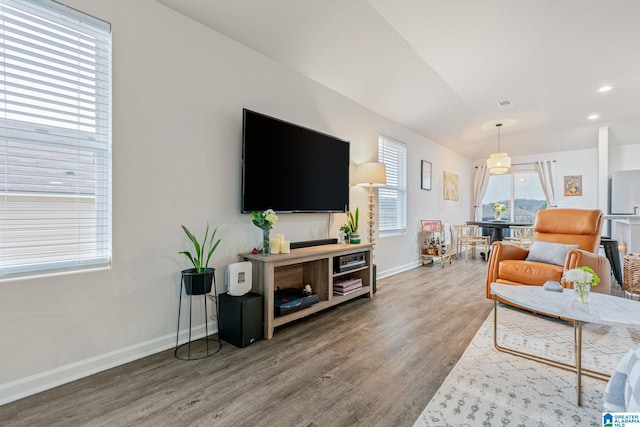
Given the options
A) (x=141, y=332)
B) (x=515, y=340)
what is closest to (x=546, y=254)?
(x=515, y=340)

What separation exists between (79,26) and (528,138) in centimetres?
823

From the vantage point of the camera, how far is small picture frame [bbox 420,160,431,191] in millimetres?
5871

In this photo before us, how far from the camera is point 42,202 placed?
6.10 feet

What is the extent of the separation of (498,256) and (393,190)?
2.00 m

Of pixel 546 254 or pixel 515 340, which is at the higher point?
pixel 546 254

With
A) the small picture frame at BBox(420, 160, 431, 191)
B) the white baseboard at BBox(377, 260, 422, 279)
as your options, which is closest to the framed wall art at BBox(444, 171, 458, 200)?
the small picture frame at BBox(420, 160, 431, 191)

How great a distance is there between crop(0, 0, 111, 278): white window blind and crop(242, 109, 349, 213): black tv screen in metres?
1.04

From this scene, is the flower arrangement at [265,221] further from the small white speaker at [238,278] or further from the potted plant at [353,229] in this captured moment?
the potted plant at [353,229]

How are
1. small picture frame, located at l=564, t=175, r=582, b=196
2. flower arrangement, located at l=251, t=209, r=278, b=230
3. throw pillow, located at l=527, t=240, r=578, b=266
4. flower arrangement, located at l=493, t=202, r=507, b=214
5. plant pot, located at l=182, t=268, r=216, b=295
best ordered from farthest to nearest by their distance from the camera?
flower arrangement, located at l=493, t=202, r=507, b=214 < small picture frame, located at l=564, t=175, r=582, b=196 < throw pillow, located at l=527, t=240, r=578, b=266 < flower arrangement, located at l=251, t=209, r=278, b=230 < plant pot, located at l=182, t=268, r=216, b=295

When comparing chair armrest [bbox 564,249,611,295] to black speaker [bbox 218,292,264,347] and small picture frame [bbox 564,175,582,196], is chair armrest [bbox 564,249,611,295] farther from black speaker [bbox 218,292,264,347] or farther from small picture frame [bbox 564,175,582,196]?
small picture frame [bbox 564,175,582,196]

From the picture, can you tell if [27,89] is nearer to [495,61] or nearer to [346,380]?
[346,380]

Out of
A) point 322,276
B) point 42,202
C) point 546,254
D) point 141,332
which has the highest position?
point 42,202

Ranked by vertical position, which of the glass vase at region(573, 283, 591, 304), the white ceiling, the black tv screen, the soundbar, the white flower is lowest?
the glass vase at region(573, 283, 591, 304)

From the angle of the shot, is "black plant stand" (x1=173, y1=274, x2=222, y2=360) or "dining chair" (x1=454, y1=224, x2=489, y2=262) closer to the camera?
"black plant stand" (x1=173, y1=274, x2=222, y2=360)
